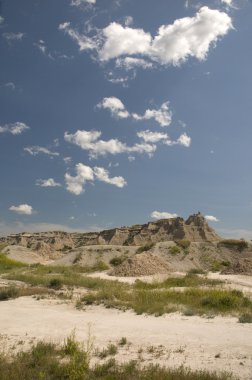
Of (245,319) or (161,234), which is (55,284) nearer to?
(245,319)

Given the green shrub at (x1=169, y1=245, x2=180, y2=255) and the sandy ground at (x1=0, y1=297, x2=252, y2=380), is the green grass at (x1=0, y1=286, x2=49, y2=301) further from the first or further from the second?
the green shrub at (x1=169, y1=245, x2=180, y2=255)

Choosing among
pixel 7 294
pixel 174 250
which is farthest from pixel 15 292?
pixel 174 250

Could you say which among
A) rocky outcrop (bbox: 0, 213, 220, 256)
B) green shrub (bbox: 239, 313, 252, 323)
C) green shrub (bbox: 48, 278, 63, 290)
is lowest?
green shrub (bbox: 239, 313, 252, 323)

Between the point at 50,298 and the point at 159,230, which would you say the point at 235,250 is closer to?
the point at 50,298

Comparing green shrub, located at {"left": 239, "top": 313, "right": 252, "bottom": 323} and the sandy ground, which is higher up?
green shrub, located at {"left": 239, "top": 313, "right": 252, "bottom": 323}

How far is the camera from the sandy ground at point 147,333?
858cm

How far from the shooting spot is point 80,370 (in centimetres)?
718

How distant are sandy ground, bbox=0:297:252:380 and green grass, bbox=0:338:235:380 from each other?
78cm

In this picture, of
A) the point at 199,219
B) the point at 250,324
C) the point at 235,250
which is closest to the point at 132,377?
the point at 250,324

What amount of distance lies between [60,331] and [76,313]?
346cm

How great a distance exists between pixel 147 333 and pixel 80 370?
445 centimetres

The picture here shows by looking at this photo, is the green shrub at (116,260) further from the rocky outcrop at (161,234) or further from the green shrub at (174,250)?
the rocky outcrop at (161,234)

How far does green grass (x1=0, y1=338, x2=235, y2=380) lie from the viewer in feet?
23.0

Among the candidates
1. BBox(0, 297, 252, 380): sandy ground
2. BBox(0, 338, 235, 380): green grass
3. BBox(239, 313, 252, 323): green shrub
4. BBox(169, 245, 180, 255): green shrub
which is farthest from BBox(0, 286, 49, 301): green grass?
BBox(169, 245, 180, 255): green shrub
